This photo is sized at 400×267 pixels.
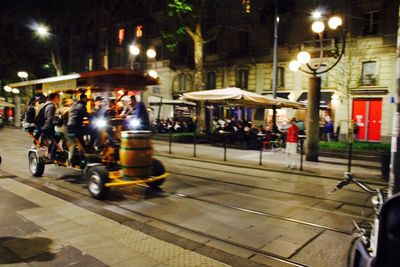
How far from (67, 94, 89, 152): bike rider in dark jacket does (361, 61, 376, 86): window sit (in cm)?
2067

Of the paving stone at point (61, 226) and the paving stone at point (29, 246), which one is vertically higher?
the paving stone at point (61, 226)

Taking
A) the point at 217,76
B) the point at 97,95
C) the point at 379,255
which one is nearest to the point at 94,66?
the point at 217,76

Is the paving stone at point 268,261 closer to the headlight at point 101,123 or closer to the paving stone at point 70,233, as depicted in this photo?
the paving stone at point 70,233

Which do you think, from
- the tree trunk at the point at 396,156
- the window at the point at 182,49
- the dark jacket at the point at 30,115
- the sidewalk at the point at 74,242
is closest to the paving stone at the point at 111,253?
the sidewalk at the point at 74,242

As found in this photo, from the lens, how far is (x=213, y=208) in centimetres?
694

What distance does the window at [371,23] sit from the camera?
23078 millimetres

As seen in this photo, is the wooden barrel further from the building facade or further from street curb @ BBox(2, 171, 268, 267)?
the building facade

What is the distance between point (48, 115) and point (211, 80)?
2444 cm

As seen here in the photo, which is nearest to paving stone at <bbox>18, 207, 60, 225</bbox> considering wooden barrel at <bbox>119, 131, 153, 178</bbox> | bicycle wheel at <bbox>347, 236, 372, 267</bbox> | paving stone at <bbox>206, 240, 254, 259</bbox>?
wooden barrel at <bbox>119, 131, 153, 178</bbox>

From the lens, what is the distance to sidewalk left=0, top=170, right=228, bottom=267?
4.35 metres

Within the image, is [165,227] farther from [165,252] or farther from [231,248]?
[231,248]

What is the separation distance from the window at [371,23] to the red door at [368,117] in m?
4.62

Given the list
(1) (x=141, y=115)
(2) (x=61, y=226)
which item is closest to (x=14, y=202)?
(2) (x=61, y=226)

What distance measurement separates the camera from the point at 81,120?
327 inches
